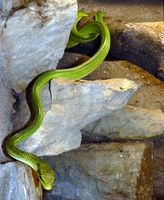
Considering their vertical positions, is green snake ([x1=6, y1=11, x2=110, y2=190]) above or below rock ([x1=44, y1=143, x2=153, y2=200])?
above

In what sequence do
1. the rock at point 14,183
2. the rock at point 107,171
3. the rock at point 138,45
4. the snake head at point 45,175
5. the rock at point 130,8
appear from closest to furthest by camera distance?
the rock at point 14,183 < the snake head at point 45,175 < the rock at point 107,171 < the rock at point 138,45 < the rock at point 130,8

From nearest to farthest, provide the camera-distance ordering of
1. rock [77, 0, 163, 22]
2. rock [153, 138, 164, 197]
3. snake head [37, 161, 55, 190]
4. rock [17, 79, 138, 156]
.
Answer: snake head [37, 161, 55, 190] < rock [17, 79, 138, 156] < rock [153, 138, 164, 197] < rock [77, 0, 163, 22]

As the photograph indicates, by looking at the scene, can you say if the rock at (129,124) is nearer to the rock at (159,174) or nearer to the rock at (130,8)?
the rock at (159,174)

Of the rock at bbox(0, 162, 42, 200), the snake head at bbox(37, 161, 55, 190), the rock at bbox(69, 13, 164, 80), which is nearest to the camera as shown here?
the rock at bbox(0, 162, 42, 200)

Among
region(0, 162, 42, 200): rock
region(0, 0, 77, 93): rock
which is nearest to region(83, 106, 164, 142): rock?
region(0, 0, 77, 93): rock

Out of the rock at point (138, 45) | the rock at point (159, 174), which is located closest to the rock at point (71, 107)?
the rock at point (138, 45)

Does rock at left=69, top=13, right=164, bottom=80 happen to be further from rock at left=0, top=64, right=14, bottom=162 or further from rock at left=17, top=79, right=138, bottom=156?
rock at left=0, top=64, right=14, bottom=162

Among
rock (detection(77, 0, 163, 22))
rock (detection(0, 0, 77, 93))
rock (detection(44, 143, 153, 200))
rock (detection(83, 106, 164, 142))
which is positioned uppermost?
rock (detection(0, 0, 77, 93))

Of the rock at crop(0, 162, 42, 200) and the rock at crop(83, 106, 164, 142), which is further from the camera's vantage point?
the rock at crop(83, 106, 164, 142)
